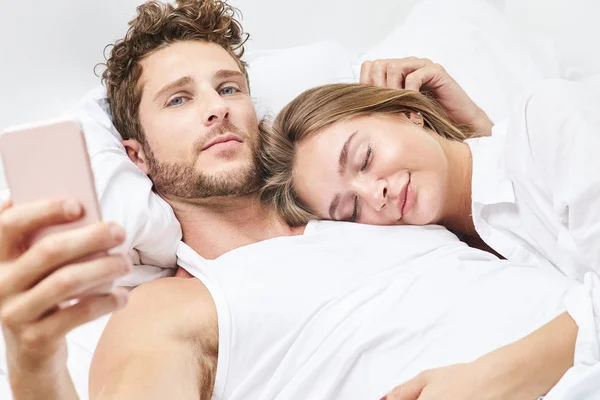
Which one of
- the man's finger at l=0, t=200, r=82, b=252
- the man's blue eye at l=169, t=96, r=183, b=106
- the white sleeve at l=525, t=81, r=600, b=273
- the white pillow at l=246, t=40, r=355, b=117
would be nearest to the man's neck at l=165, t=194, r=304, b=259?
the man's blue eye at l=169, t=96, r=183, b=106

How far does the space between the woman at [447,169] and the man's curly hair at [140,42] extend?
0.31 m

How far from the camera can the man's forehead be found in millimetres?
1507

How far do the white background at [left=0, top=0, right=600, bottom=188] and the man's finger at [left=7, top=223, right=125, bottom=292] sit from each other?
1.22 metres

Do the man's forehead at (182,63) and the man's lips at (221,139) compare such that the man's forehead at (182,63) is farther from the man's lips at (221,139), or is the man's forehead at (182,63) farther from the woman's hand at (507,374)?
the woman's hand at (507,374)

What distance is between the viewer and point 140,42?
161 centimetres

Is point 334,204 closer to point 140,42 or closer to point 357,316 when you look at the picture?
point 357,316

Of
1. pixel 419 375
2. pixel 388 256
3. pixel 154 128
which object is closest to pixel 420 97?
pixel 388 256

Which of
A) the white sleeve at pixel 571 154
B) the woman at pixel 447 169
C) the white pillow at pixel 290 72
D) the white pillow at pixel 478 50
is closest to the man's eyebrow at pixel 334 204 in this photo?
the woman at pixel 447 169

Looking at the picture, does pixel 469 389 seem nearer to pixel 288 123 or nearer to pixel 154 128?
pixel 288 123

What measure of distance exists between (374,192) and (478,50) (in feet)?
3.08

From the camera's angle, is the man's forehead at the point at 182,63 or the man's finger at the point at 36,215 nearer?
the man's finger at the point at 36,215

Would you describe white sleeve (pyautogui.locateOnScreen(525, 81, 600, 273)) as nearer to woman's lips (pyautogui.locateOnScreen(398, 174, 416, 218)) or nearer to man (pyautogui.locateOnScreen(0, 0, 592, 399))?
man (pyautogui.locateOnScreen(0, 0, 592, 399))

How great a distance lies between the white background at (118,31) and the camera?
1.81 meters

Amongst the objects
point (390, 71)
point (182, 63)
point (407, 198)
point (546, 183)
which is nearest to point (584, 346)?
point (546, 183)
